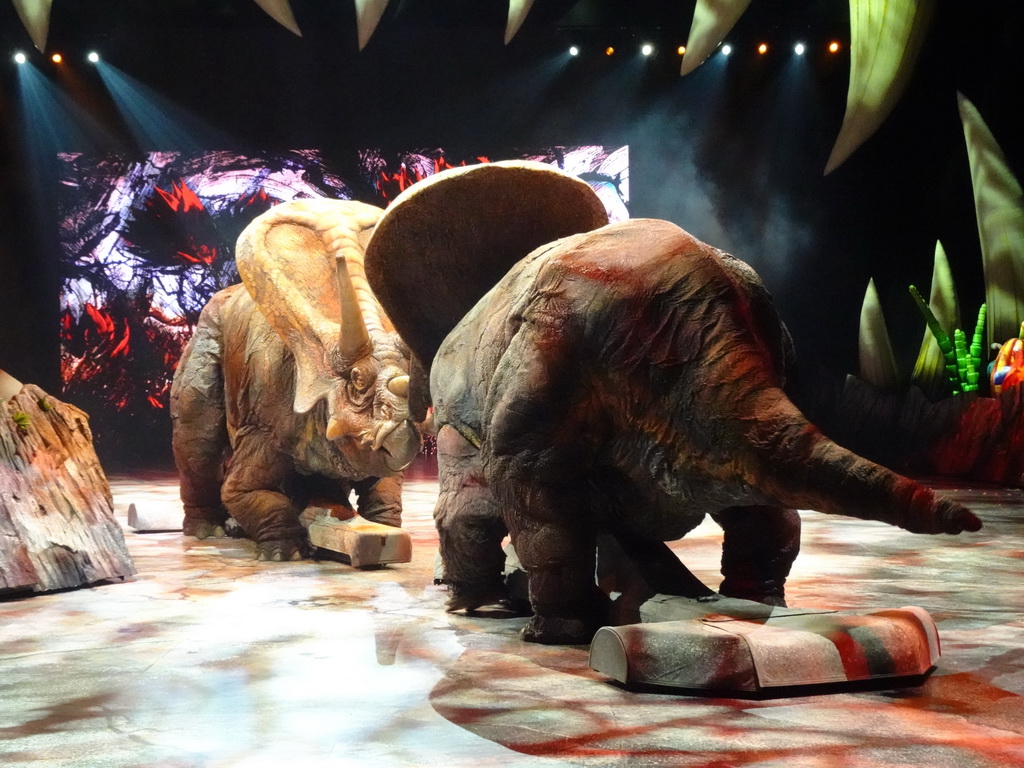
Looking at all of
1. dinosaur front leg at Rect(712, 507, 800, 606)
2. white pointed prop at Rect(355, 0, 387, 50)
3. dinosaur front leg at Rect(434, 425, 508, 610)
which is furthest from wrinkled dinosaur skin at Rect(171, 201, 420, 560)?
white pointed prop at Rect(355, 0, 387, 50)

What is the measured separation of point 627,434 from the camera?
330cm

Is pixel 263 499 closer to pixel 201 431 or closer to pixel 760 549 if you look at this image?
pixel 201 431

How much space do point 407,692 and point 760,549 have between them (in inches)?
46.3

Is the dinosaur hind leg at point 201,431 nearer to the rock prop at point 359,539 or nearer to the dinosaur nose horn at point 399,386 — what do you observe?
the rock prop at point 359,539

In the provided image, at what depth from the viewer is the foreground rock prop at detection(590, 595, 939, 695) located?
2785mm

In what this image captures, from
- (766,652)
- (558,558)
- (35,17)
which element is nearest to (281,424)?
(558,558)

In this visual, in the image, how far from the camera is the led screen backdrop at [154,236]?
447 inches

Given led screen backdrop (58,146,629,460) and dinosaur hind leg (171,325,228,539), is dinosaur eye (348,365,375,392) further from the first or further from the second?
led screen backdrop (58,146,629,460)

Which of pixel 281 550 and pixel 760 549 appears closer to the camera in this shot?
pixel 760 549

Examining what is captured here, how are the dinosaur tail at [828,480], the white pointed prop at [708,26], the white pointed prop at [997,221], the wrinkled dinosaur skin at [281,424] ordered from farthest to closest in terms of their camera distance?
the white pointed prop at [997,221] < the white pointed prop at [708,26] < the wrinkled dinosaur skin at [281,424] < the dinosaur tail at [828,480]

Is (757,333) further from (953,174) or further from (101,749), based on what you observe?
(953,174)

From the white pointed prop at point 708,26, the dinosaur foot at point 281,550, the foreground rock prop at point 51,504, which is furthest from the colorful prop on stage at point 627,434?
the white pointed prop at point 708,26

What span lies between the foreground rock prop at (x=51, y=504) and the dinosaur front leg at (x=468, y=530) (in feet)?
5.26

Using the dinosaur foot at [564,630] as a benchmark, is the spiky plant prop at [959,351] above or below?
above
